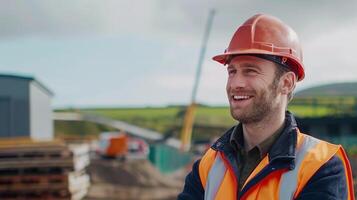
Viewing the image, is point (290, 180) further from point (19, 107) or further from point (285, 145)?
point (19, 107)

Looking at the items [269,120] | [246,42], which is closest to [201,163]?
[269,120]

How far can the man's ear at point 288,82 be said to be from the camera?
226 centimetres

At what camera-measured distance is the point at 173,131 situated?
54281 mm

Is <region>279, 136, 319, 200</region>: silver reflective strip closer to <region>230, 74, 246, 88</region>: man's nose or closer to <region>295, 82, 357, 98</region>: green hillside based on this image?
<region>230, 74, 246, 88</region>: man's nose

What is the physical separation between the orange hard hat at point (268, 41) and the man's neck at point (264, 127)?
0.66ft

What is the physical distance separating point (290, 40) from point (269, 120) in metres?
0.32

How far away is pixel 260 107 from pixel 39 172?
31.6 ft

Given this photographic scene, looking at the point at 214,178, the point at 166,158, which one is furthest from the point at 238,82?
the point at 166,158

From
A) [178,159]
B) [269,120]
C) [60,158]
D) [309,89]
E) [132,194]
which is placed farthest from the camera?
[309,89]

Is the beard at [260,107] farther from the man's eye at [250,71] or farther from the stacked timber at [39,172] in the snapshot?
the stacked timber at [39,172]

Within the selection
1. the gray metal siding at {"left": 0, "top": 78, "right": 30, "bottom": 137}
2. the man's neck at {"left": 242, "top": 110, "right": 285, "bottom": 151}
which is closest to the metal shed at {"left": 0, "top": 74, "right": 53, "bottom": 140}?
the gray metal siding at {"left": 0, "top": 78, "right": 30, "bottom": 137}

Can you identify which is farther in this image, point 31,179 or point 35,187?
point 31,179

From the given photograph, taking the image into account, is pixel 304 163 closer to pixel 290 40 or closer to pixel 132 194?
pixel 290 40

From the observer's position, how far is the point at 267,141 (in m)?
2.27
